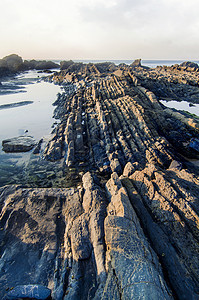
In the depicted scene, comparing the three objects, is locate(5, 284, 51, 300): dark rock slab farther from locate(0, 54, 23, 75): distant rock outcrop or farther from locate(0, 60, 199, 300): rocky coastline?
locate(0, 54, 23, 75): distant rock outcrop

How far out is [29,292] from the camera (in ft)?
16.0

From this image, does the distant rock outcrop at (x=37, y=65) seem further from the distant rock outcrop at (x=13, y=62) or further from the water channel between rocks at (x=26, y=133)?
the water channel between rocks at (x=26, y=133)

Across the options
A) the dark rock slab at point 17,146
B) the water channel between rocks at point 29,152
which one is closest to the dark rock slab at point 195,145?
the water channel between rocks at point 29,152

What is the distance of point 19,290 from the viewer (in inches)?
195

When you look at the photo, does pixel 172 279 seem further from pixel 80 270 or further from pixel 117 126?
pixel 117 126

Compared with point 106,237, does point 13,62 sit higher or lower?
higher

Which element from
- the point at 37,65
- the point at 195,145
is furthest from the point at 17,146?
the point at 37,65

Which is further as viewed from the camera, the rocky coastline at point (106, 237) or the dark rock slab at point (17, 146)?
the dark rock slab at point (17, 146)

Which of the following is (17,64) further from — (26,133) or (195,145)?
(195,145)

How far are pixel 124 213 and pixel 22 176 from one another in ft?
31.4

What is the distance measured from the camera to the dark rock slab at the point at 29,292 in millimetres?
4820

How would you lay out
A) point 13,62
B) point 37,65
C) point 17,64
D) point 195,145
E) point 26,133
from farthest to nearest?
1. point 37,65
2. point 17,64
3. point 13,62
4. point 26,133
5. point 195,145

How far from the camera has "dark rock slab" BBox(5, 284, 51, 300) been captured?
4820mm

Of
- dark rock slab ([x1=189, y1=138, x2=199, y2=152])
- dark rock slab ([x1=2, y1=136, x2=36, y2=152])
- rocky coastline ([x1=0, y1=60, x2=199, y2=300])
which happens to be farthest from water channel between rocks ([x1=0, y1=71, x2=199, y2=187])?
dark rock slab ([x1=189, y1=138, x2=199, y2=152])
